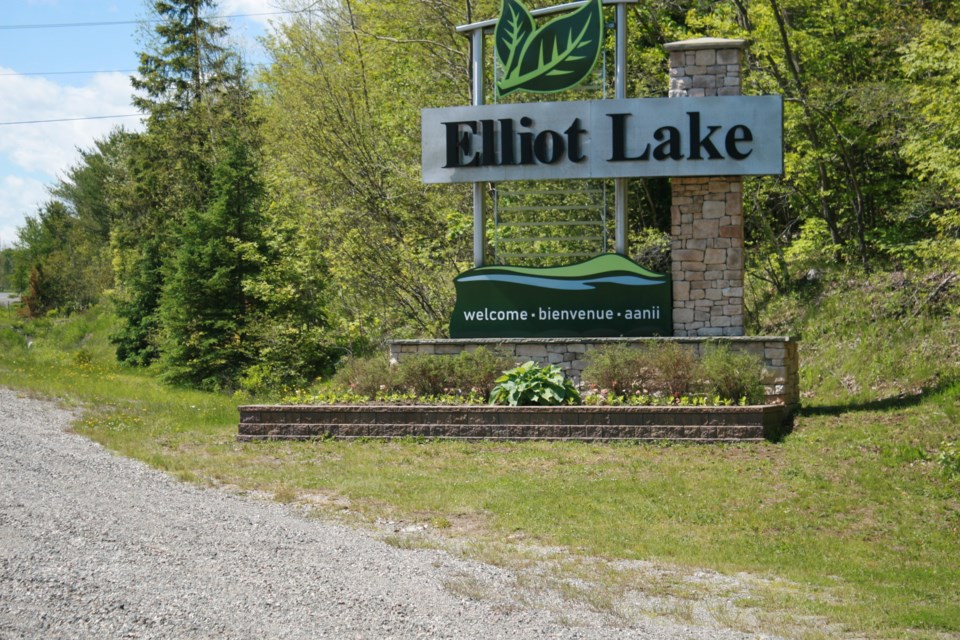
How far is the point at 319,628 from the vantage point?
223 inches

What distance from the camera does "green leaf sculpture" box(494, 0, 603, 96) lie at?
1544cm

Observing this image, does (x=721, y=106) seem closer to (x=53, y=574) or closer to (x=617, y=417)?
(x=617, y=417)

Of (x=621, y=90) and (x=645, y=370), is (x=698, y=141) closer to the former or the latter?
(x=621, y=90)

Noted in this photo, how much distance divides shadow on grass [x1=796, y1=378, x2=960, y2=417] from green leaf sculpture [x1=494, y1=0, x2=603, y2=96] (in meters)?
6.13

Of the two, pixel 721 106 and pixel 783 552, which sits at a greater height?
pixel 721 106

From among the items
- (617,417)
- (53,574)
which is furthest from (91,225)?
(53,574)

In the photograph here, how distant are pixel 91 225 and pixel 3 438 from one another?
1874 inches

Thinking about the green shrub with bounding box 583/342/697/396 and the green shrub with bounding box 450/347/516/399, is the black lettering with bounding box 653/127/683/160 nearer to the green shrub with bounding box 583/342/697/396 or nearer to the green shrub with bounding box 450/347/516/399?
the green shrub with bounding box 583/342/697/396

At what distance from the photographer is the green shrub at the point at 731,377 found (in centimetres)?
1318

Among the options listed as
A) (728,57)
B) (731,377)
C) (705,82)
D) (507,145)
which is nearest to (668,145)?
(705,82)

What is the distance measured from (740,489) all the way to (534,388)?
395 cm

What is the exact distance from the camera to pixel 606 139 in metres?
15.1

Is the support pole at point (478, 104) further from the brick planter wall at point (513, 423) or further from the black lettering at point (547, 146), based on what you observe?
the brick planter wall at point (513, 423)

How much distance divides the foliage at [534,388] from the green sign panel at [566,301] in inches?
53.7
